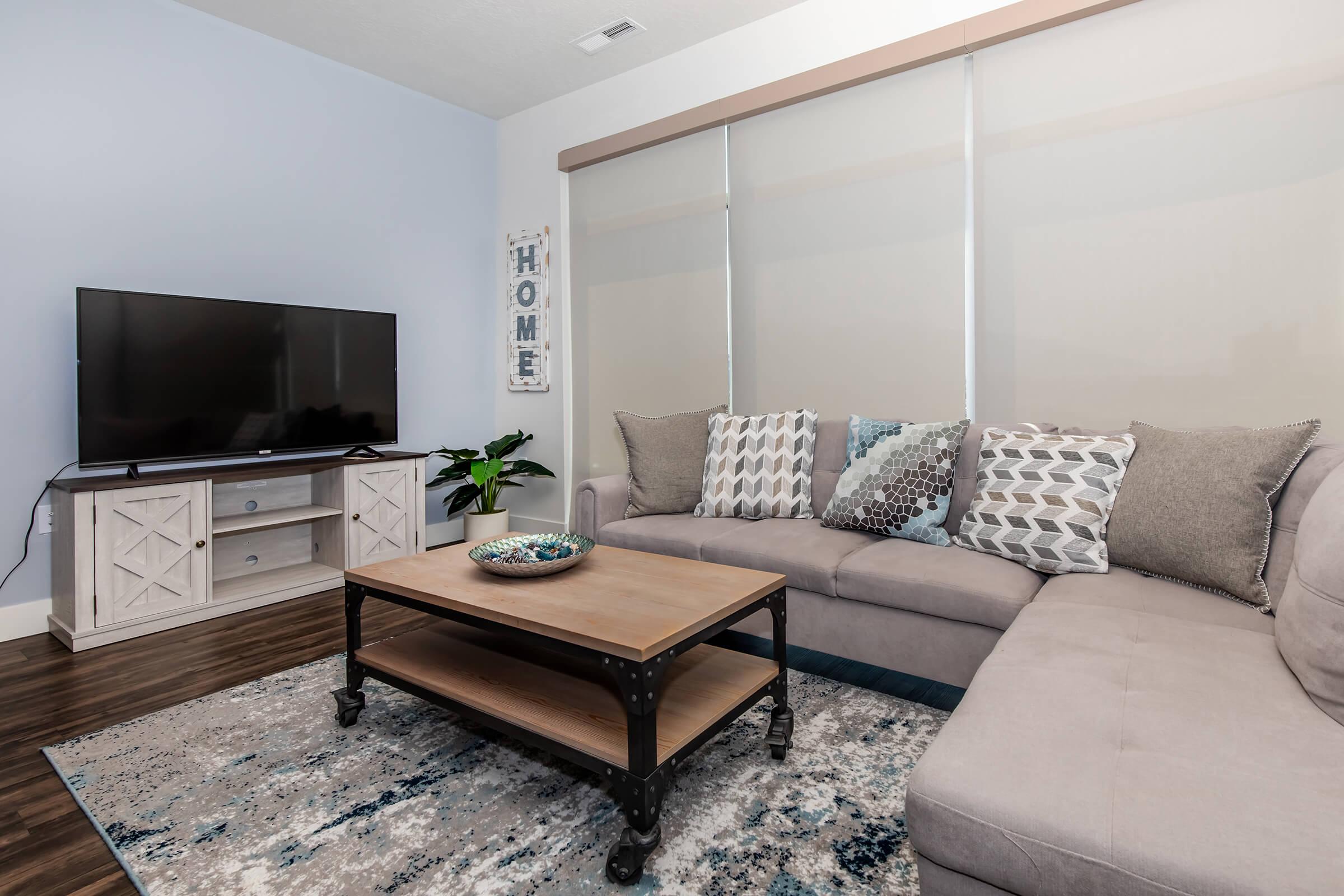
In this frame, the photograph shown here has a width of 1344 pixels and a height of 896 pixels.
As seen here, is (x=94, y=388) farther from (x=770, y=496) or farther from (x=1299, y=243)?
(x=1299, y=243)

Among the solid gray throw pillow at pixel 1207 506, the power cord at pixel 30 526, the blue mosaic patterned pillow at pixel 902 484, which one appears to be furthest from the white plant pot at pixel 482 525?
the solid gray throw pillow at pixel 1207 506

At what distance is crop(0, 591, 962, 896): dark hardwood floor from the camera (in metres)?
1.48

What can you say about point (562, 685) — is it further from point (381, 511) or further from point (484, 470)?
point (484, 470)

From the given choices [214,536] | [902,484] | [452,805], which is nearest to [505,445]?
[214,536]

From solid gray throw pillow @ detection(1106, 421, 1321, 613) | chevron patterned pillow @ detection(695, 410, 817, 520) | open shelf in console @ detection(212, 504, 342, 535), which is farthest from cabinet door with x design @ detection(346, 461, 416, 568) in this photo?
solid gray throw pillow @ detection(1106, 421, 1321, 613)

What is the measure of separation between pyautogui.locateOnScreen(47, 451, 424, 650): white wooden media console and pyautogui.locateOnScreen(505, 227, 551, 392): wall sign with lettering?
3.44 ft

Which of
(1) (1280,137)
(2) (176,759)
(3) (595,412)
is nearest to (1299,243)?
(1) (1280,137)

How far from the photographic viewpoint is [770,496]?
9.66 feet

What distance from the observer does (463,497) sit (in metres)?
4.35

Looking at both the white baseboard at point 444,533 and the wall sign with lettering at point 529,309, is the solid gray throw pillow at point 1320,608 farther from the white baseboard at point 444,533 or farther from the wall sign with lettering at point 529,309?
the white baseboard at point 444,533

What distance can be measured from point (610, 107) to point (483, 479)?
2.40 metres

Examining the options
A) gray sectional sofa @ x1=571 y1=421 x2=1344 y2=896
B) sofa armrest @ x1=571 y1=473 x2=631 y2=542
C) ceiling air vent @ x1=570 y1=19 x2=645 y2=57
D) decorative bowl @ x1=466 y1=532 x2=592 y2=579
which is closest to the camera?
gray sectional sofa @ x1=571 y1=421 x2=1344 y2=896

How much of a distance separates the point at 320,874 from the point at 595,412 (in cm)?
317

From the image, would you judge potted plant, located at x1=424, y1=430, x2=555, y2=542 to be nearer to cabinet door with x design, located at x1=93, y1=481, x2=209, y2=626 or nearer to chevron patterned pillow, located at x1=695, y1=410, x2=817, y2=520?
cabinet door with x design, located at x1=93, y1=481, x2=209, y2=626
